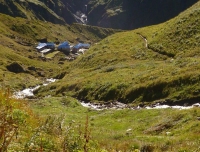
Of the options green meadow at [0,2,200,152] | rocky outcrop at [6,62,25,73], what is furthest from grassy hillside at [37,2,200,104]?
rocky outcrop at [6,62,25,73]

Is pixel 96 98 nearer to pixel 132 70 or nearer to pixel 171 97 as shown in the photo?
pixel 132 70

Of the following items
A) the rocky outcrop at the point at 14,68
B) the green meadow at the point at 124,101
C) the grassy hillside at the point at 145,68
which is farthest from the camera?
the rocky outcrop at the point at 14,68

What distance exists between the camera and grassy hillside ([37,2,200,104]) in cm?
3881

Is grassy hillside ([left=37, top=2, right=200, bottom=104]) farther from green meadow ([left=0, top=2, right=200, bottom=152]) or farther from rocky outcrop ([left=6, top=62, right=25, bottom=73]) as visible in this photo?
rocky outcrop ([left=6, top=62, right=25, bottom=73])

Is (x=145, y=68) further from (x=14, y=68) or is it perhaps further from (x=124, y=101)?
(x=14, y=68)

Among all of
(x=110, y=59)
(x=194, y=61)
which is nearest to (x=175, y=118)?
(x=194, y=61)

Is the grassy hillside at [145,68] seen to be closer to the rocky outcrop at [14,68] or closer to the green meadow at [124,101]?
the green meadow at [124,101]

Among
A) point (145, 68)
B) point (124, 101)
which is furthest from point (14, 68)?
point (124, 101)

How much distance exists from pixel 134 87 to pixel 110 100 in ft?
14.9

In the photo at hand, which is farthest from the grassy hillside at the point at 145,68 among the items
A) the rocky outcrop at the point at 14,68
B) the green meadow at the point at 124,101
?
the rocky outcrop at the point at 14,68

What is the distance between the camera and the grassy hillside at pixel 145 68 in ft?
127

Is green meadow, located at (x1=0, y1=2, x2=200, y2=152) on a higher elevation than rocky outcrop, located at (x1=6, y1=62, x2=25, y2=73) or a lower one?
lower

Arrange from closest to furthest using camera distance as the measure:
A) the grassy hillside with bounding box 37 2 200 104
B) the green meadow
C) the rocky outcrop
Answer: the green meadow, the grassy hillside with bounding box 37 2 200 104, the rocky outcrop

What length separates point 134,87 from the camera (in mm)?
43875
